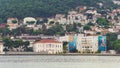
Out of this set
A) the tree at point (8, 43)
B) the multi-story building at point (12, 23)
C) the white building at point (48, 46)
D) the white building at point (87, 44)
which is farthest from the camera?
the multi-story building at point (12, 23)

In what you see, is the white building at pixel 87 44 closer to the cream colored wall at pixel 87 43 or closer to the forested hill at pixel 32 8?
the cream colored wall at pixel 87 43

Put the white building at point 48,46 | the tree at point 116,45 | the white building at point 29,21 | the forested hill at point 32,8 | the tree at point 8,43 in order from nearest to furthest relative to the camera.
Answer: the tree at point 116,45
the white building at point 48,46
the tree at point 8,43
the white building at point 29,21
the forested hill at point 32,8

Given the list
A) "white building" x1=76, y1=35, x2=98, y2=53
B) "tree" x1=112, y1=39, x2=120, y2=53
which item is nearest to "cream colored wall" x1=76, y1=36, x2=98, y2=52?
"white building" x1=76, y1=35, x2=98, y2=53

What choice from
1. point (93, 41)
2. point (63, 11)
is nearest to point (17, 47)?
point (93, 41)

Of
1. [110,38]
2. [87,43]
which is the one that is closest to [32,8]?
[110,38]

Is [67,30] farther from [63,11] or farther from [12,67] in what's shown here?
[12,67]

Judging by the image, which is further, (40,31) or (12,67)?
(40,31)

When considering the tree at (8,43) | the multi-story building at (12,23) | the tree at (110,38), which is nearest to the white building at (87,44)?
the tree at (110,38)

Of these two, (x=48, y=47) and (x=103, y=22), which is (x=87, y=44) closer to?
(x=48, y=47)
